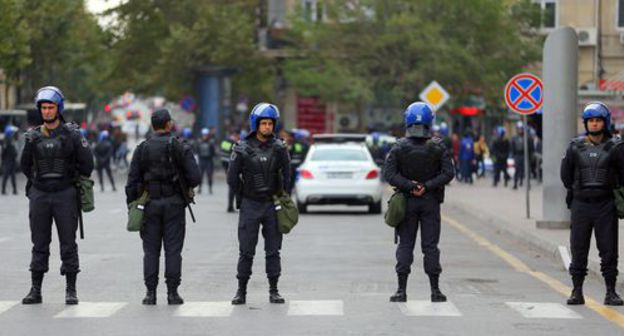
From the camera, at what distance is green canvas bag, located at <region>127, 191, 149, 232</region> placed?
14266mm

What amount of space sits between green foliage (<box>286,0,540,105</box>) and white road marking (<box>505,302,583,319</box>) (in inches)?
1645

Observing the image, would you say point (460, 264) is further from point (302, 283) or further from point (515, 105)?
point (515, 105)

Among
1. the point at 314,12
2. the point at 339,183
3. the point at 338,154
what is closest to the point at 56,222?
the point at 339,183

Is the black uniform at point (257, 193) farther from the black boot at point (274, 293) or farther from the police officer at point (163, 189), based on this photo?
the police officer at point (163, 189)

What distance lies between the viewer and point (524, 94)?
94.4ft

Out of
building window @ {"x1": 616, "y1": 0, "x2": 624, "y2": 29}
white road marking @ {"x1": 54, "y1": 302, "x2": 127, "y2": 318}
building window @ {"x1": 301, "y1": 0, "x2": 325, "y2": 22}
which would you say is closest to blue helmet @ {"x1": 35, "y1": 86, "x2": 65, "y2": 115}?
white road marking @ {"x1": 54, "y1": 302, "x2": 127, "y2": 318}

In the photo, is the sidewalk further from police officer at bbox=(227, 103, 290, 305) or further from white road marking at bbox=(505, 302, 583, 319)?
police officer at bbox=(227, 103, 290, 305)

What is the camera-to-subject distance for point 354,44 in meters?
60.6

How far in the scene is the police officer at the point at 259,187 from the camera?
14484 millimetres

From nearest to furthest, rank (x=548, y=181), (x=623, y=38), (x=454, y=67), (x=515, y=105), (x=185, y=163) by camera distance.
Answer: (x=185, y=163), (x=548, y=181), (x=515, y=105), (x=454, y=67), (x=623, y=38)

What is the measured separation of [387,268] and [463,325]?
612cm

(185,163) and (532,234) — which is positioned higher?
(185,163)

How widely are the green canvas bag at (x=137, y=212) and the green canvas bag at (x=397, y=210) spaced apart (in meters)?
2.07

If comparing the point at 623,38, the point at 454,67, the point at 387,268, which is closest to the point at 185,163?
the point at 387,268
